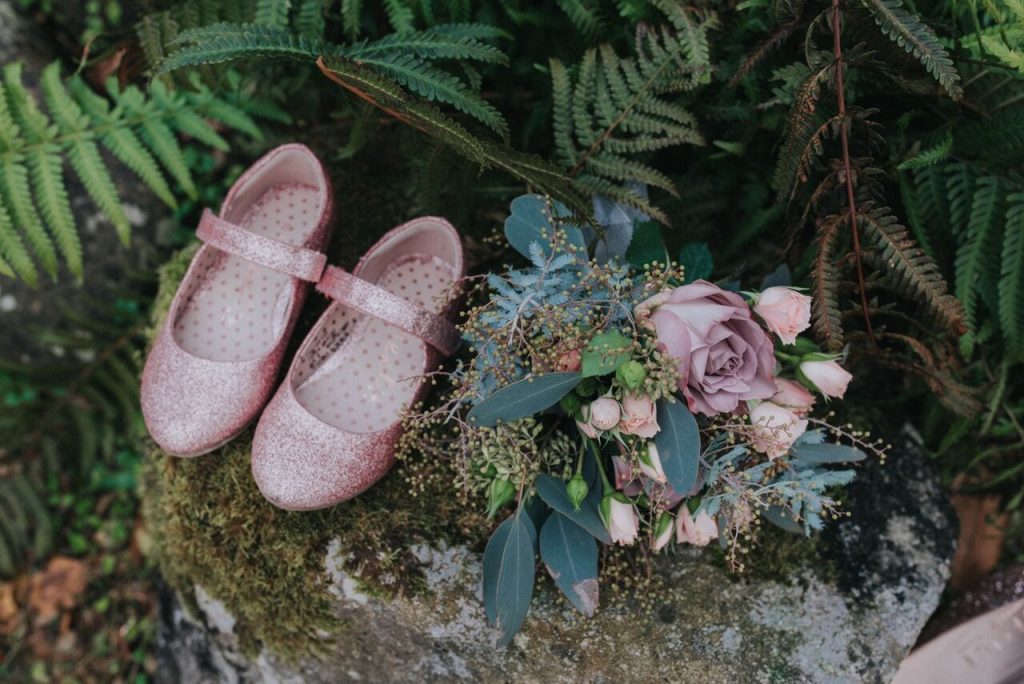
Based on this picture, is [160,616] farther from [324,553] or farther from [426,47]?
[426,47]

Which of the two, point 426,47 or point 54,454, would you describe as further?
point 54,454

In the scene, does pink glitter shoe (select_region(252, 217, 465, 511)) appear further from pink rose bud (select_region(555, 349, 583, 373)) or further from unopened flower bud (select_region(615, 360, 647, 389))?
unopened flower bud (select_region(615, 360, 647, 389))

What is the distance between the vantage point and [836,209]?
192cm

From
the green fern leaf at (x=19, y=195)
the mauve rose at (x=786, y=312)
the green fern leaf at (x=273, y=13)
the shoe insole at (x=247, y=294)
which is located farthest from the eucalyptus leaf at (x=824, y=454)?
the green fern leaf at (x=19, y=195)

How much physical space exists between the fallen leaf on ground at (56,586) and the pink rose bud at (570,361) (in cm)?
242

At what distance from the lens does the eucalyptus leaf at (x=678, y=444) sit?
1470 mm

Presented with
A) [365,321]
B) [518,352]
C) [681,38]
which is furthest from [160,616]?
[681,38]

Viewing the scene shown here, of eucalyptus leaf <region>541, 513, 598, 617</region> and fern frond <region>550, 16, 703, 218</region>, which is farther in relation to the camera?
fern frond <region>550, 16, 703, 218</region>

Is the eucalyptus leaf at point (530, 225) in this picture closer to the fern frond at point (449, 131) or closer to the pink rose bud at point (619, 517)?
the fern frond at point (449, 131)

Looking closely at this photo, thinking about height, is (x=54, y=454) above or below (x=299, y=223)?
below

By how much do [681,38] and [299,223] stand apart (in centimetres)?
120

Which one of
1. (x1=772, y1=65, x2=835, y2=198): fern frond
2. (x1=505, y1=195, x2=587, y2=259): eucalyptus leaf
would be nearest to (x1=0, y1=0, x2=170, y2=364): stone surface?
(x1=505, y1=195, x2=587, y2=259): eucalyptus leaf

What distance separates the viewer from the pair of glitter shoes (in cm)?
187

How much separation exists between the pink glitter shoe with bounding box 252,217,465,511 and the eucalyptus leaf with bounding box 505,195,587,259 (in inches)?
7.8
